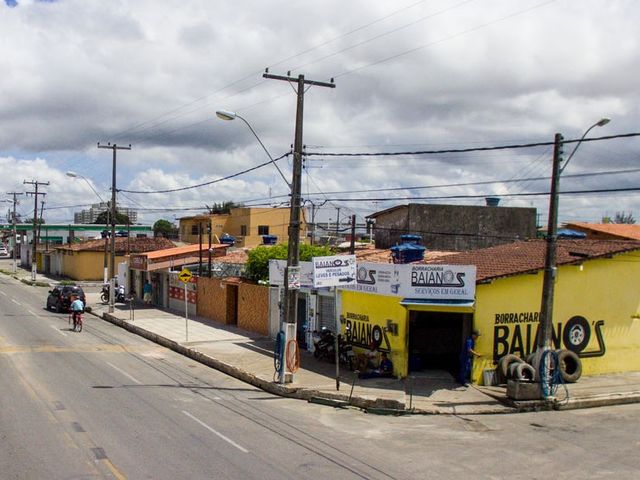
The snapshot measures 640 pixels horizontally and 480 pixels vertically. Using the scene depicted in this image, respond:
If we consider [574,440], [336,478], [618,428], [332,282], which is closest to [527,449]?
[574,440]

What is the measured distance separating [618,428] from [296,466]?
24.4 ft

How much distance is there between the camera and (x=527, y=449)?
12.3 metres

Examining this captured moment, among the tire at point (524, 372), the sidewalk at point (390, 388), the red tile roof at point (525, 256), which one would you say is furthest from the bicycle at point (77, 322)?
the tire at point (524, 372)

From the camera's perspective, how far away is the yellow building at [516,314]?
1852 centimetres

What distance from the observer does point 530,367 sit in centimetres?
1716

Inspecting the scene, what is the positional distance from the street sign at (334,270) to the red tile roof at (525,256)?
10.5ft

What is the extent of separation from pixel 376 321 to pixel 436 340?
1766 millimetres

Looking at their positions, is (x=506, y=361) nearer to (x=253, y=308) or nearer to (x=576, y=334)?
(x=576, y=334)

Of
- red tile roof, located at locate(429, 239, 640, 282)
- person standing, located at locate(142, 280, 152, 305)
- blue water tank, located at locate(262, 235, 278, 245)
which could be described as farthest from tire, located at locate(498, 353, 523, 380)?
blue water tank, located at locate(262, 235, 278, 245)

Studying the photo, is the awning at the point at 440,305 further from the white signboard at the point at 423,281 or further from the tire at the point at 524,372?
the tire at the point at 524,372

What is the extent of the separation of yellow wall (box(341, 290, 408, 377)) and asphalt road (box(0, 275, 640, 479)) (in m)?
3.49

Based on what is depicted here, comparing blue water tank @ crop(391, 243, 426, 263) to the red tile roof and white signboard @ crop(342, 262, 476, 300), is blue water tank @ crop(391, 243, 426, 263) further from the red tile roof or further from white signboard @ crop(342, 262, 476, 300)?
white signboard @ crop(342, 262, 476, 300)

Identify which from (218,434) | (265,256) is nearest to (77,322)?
(265,256)

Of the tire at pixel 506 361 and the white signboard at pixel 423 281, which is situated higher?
the white signboard at pixel 423 281
